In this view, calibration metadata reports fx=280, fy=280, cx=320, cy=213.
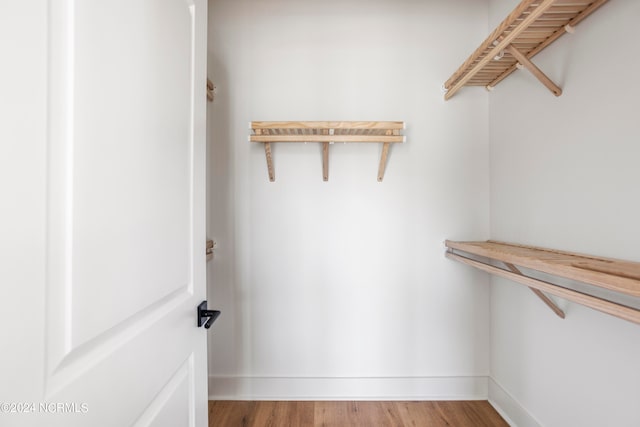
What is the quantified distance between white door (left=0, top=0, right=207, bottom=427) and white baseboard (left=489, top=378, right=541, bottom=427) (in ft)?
5.36

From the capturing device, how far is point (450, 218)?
5.70 feet

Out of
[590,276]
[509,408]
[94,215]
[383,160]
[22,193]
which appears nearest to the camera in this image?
[22,193]

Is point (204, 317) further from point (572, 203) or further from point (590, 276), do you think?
point (572, 203)

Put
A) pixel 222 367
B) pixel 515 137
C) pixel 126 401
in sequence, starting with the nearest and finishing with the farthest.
Answer: pixel 126 401 < pixel 515 137 < pixel 222 367

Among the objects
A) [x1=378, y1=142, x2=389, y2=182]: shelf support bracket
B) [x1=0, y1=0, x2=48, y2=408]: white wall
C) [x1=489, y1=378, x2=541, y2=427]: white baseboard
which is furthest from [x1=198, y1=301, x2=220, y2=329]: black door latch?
[x1=489, y1=378, x2=541, y2=427]: white baseboard

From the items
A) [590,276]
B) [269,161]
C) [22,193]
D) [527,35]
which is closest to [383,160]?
[269,161]

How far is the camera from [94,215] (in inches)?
18.5

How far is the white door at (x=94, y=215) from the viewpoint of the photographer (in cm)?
36

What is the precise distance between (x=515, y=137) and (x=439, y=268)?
0.84m

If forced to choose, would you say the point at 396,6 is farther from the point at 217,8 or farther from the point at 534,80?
the point at 217,8

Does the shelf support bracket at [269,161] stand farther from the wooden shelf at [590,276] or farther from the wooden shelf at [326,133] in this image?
the wooden shelf at [590,276]

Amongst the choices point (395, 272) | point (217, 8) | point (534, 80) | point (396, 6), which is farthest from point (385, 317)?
point (217, 8)

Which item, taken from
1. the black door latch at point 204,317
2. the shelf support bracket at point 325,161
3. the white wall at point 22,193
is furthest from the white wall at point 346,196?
the white wall at point 22,193

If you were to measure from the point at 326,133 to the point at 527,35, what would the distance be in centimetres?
99
